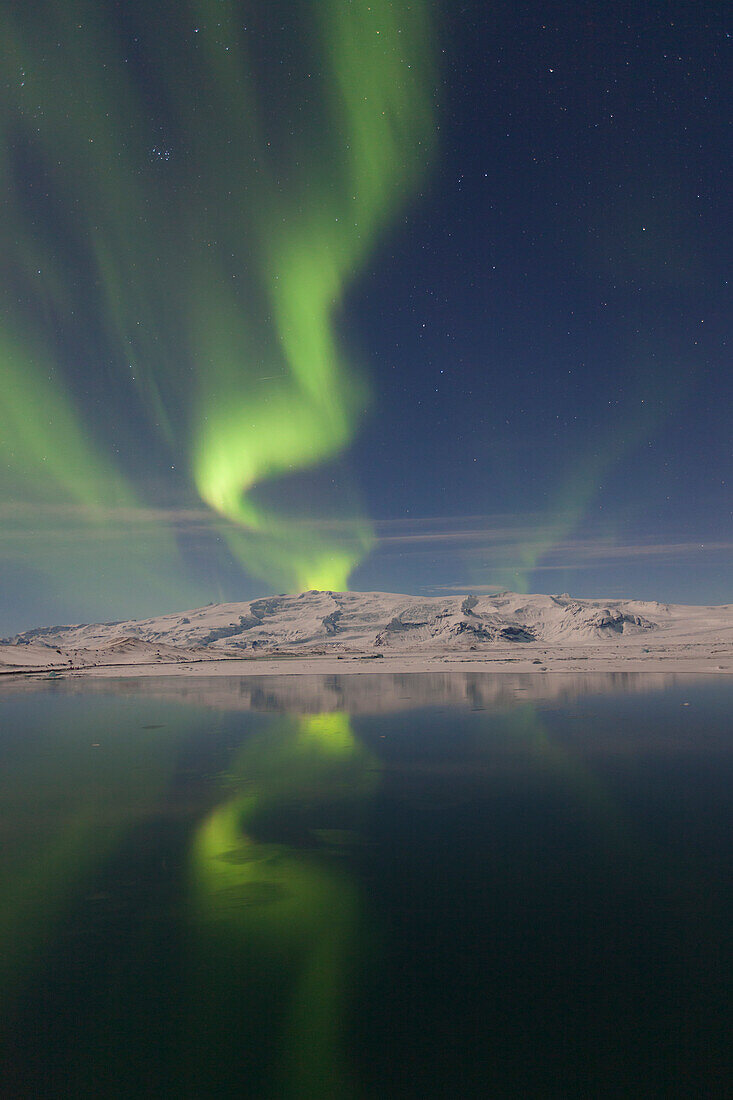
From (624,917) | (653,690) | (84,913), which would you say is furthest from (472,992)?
(653,690)

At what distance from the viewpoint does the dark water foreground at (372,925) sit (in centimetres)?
775

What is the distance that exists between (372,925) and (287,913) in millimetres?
2059

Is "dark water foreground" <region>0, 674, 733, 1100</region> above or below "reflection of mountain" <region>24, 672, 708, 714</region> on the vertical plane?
below

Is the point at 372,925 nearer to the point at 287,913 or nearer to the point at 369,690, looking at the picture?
the point at 287,913

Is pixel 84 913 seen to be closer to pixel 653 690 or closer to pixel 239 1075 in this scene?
pixel 239 1075

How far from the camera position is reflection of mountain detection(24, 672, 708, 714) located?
4666cm

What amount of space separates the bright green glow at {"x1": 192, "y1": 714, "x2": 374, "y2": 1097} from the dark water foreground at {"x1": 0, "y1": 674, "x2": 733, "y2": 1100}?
0.05 meters

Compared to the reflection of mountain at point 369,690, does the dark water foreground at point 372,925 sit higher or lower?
lower

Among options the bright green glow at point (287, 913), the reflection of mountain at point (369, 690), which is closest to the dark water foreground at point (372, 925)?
the bright green glow at point (287, 913)

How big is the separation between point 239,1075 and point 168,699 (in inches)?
1974

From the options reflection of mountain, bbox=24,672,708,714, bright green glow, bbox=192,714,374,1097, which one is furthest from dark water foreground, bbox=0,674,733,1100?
reflection of mountain, bbox=24,672,708,714

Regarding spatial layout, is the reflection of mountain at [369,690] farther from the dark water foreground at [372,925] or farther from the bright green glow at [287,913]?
the bright green glow at [287,913]

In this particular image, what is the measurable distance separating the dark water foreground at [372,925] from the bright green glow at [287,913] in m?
0.05

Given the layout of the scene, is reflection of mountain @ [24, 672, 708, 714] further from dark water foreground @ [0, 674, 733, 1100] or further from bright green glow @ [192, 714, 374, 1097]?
bright green glow @ [192, 714, 374, 1097]
